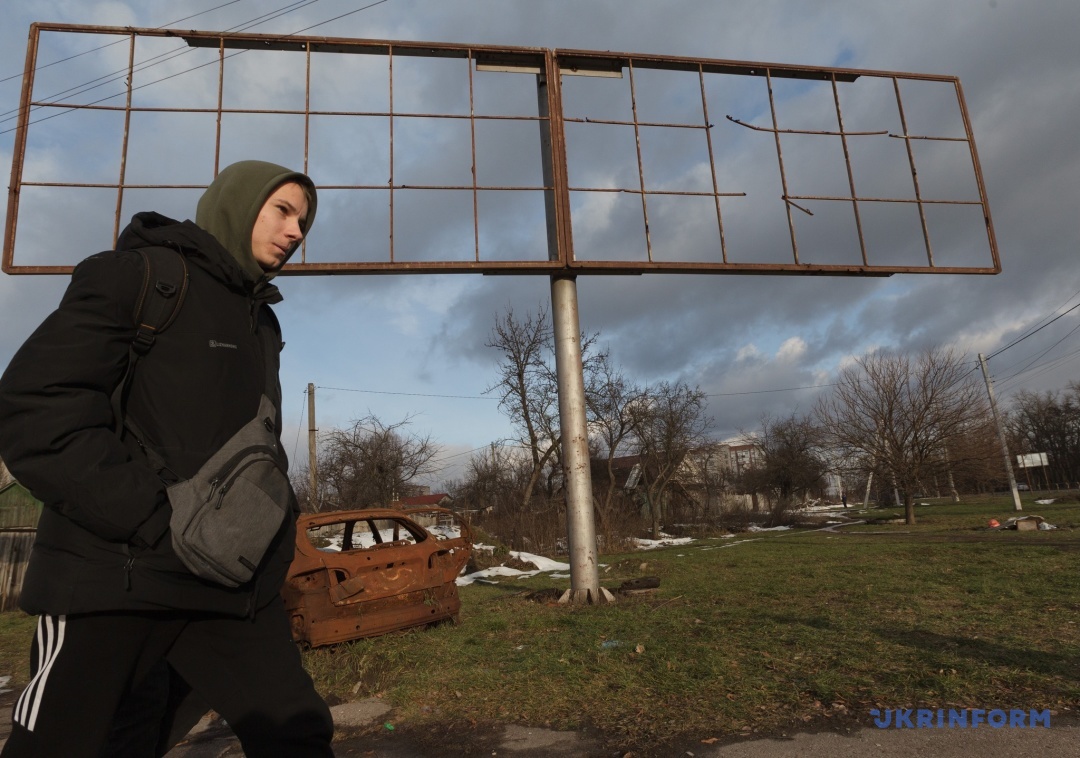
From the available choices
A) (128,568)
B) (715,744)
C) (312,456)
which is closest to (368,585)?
(715,744)

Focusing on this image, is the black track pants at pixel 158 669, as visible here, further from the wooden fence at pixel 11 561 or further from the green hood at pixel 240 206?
the wooden fence at pixel 11 561

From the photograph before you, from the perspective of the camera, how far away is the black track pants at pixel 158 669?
4.45 feet

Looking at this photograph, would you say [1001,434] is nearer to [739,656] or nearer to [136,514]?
[739,656]

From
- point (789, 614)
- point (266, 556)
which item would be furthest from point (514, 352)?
point (266, 556)

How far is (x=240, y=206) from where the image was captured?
1.90 m

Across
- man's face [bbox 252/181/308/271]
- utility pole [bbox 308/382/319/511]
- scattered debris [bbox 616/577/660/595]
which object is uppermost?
utility pole [bbox 308/382/319/511]

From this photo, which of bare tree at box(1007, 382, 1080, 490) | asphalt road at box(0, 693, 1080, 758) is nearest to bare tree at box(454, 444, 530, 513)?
asphalt road at box(0, 693, 1080, 758)

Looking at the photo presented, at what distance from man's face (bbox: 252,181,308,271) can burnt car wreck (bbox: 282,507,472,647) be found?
4112 millimetres

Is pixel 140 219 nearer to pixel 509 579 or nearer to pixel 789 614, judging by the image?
pixel 789 614

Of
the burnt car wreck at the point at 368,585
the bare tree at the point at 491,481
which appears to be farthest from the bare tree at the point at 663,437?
the burnt car wreck at the point at 368,585

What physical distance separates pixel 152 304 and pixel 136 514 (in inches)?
20.3

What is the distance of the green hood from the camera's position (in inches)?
74.5

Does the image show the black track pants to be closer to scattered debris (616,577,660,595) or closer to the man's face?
the man's face

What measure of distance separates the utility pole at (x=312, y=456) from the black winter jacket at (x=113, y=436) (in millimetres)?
23021
